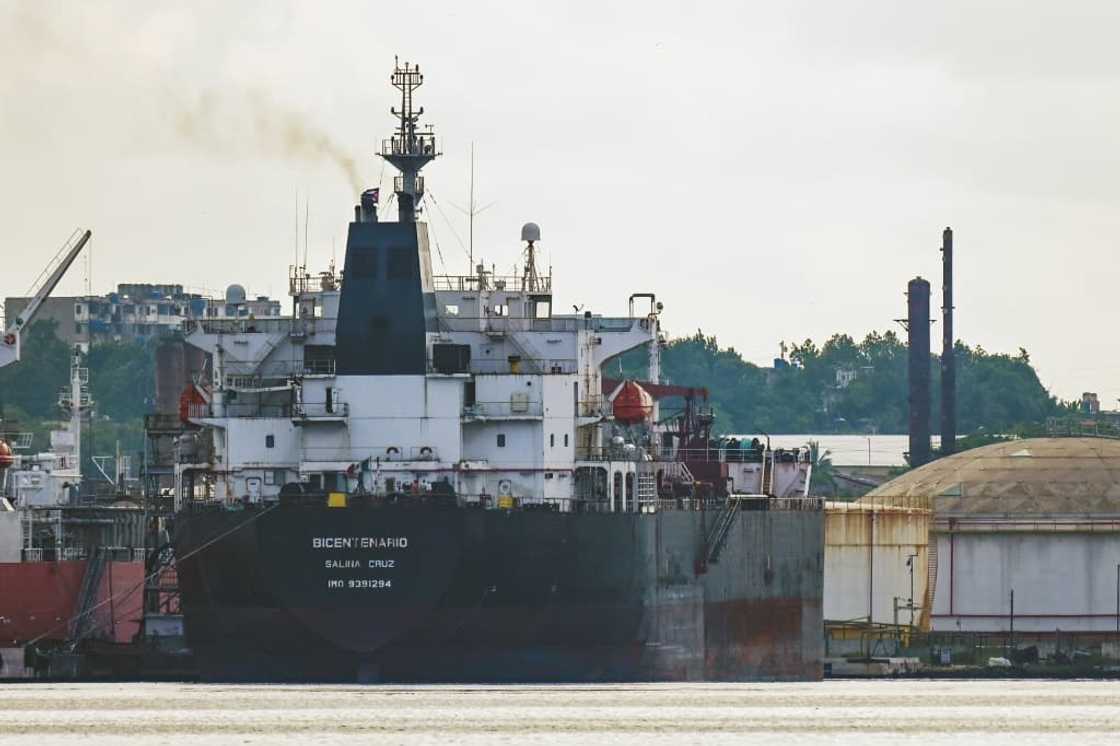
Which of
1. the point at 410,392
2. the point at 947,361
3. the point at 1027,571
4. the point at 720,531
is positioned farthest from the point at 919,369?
the point at 410,392

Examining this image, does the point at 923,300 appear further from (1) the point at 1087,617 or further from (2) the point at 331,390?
(2) the point at 331,390

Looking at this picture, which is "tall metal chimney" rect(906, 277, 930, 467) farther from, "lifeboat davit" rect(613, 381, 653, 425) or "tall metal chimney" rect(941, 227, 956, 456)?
"lifeboat davit" rect(613, 381, 653, 425)

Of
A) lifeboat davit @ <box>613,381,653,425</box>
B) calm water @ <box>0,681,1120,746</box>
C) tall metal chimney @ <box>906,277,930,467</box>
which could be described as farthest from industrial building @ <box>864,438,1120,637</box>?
tall metal chimney @ <box>906,277,930,467</box>

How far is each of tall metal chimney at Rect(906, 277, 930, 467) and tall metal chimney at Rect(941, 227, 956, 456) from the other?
87 centimetres

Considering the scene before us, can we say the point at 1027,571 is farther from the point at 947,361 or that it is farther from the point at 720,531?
the point at 947,361

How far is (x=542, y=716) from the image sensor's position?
63469 mm

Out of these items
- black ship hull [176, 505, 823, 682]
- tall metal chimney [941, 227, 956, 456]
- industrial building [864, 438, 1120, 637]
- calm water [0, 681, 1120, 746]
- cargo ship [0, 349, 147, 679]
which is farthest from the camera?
tall metal chimney [941, 227, 956, 456]

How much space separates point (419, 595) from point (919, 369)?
81614 mm

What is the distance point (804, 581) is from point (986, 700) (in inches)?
665

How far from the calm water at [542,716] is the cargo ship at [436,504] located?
2.36 meters

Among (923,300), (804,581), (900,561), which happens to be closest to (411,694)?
(804,581)

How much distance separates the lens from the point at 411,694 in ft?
231

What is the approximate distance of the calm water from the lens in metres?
59.4

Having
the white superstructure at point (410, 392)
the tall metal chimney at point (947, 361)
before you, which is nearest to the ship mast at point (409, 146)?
the white superstructure at point (410, 392)
